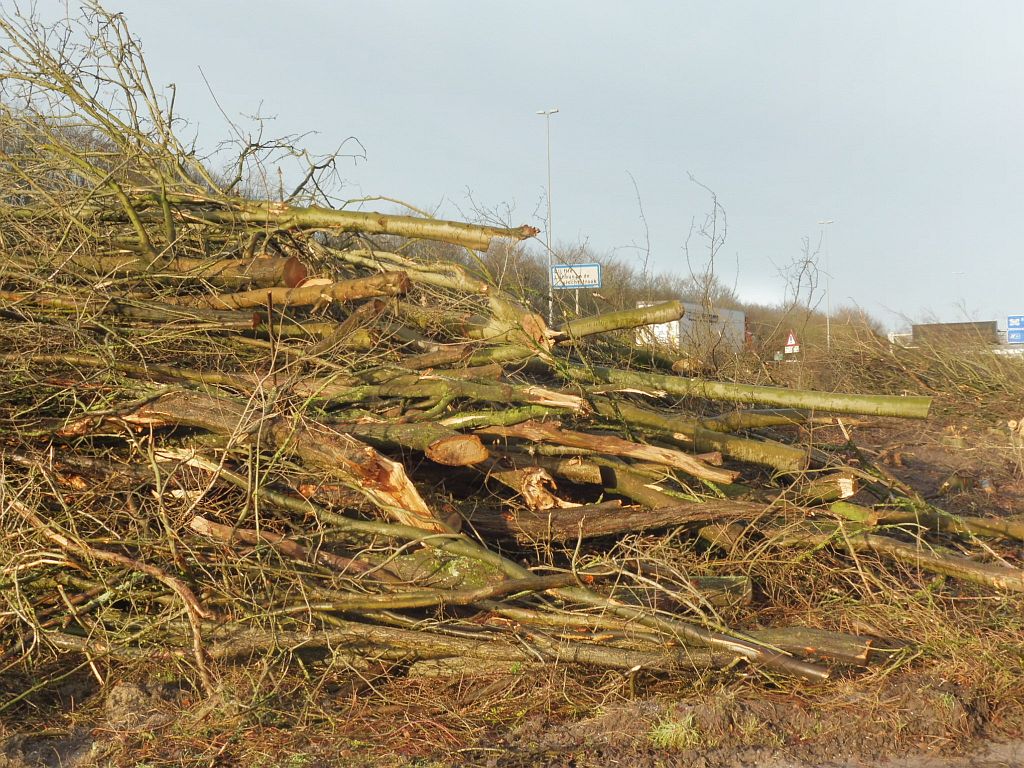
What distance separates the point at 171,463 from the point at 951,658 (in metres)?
3.65

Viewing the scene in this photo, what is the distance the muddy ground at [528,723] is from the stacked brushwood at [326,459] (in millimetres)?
138

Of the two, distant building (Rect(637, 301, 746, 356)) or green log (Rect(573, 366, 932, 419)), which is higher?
distant building (Rect(637, 301, 746, 356))

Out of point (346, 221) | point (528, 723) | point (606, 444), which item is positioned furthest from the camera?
point (346, 221)

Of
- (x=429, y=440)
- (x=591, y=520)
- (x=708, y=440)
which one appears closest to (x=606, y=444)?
(x=591, y=520)

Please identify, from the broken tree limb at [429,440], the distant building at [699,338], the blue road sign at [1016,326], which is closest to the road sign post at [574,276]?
the distant building at [699,338]

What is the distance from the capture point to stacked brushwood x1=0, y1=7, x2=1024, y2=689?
3.75 m

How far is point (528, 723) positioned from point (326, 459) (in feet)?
4.92

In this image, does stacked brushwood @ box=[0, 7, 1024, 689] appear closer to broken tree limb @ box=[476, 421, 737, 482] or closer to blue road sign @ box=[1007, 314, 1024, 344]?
broken tree limb @ box=[476, 421, 737, 482]

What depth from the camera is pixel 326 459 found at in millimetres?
4004

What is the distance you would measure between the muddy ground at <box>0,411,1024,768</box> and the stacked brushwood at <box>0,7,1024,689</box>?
138 millimetres

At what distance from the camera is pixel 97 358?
439cm

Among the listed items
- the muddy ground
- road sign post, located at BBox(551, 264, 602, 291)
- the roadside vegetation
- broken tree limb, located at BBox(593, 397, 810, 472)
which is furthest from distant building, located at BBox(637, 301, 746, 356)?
the muddy ground

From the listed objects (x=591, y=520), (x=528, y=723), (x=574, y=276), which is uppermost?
(x=574, y=276)

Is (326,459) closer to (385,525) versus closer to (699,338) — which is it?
(385,525)
